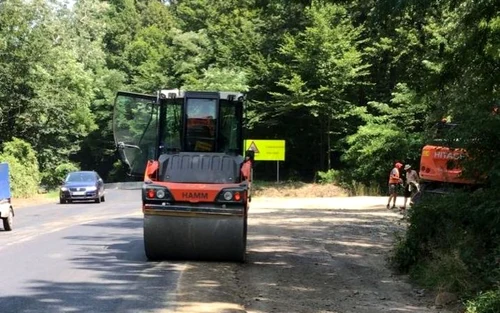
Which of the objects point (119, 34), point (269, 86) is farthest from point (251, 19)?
point (119, 34)

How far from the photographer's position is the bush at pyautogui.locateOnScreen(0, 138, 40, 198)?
38438 millimetres

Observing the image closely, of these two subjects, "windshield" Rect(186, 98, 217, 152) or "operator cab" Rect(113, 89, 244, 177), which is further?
"windshield" Rect(186, 98, 217, 152)

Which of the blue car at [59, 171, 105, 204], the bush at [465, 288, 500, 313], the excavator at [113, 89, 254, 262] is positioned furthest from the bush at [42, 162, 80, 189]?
the bush at [465, 288, 500, 313]

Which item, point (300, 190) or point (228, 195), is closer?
point (228, 195)

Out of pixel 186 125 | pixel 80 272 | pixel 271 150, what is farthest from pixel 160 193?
pixel 271 150

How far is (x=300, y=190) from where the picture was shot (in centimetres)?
3941

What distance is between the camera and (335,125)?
4428 centimetres

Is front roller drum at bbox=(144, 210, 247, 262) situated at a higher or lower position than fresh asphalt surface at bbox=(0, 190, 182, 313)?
higher

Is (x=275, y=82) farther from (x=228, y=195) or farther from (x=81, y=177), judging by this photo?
(x=228, y=195)

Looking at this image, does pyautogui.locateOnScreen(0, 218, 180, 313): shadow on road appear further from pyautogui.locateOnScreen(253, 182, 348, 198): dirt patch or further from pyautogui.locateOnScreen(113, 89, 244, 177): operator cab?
pyautogui.locateOnScreen(253, 182, 348, 198): dirt patch

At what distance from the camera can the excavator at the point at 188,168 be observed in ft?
37.8

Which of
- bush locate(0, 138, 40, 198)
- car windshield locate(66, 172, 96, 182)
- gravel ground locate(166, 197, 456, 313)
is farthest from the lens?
bush locate(0, 138, 40, 198)

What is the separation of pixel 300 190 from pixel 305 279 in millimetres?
28850

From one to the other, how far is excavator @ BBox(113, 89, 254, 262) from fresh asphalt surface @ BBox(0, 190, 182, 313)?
0.66m
